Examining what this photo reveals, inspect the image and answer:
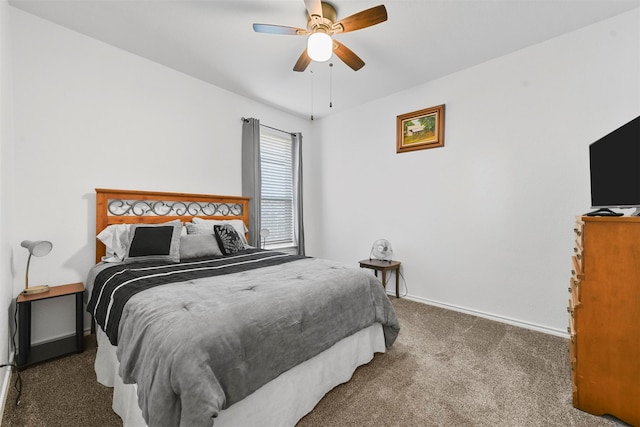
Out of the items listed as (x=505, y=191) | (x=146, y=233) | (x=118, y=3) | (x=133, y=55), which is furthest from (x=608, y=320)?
(x=133, y=55)

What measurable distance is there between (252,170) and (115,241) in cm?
182

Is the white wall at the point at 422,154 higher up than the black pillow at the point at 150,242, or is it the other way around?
the white wall at the point at 422,154

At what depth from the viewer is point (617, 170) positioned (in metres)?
1.70

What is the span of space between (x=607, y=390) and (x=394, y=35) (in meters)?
2.95

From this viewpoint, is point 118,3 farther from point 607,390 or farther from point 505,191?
point 607,390

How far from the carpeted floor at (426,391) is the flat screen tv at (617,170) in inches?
46.8

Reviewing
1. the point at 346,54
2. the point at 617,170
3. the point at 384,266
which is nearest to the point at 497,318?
the point at 384,266

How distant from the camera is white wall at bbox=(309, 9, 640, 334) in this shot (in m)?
2.42

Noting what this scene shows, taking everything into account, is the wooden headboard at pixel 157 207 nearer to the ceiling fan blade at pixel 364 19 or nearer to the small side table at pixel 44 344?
the small side table at pixel 44 344

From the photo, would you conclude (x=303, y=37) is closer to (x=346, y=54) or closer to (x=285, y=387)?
(x=346, y=54)

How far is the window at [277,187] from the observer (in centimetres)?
422

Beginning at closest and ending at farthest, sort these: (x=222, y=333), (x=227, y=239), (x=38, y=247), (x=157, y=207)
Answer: (x=222, y=333), (x=38, y=247), (x=227, y=239), (x=157, y=207)

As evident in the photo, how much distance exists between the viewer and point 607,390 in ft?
5.03

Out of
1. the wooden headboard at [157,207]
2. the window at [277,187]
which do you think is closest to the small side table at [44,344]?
the wooden headboard at [157,207]
